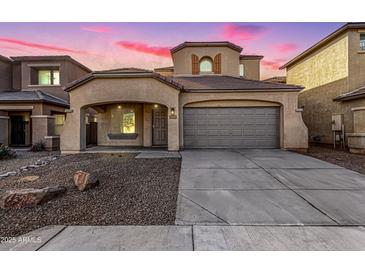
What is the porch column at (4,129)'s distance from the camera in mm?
13423

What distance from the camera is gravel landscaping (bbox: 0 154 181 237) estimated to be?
343 centimetres

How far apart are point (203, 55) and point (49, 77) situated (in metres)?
13.6

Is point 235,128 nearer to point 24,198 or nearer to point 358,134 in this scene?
point 358,134

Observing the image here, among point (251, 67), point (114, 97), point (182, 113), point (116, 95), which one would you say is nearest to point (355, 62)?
point (251, 67)

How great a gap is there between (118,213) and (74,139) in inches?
323

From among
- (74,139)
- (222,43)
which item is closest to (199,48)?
(222,43)

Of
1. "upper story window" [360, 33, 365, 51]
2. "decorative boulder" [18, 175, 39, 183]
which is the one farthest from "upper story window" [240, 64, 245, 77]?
"decorative boulder" [18, 175, 39, 183]

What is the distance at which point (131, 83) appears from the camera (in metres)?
10.2

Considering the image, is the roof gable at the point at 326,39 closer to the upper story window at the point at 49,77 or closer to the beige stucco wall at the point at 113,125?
the beige stucco wall at the point at 113,125

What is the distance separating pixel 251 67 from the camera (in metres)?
17.1

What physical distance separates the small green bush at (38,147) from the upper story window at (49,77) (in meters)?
6.89

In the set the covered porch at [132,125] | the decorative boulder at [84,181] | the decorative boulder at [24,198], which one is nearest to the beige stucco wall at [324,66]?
the covered porch at [132,125]

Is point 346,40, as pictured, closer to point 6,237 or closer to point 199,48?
point 199,48

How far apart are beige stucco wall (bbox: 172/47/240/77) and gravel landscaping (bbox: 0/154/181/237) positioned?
10.5m
